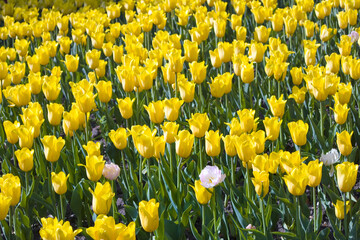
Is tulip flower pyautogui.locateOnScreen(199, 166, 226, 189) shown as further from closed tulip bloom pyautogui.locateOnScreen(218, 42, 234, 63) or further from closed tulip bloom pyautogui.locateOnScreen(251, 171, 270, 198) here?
closed tulip bloom pyautogui.locateOnScreen(218, 42, 234, 63)

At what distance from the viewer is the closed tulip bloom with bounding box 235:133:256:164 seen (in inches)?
78.8

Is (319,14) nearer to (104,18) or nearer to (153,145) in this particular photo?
(104,18)

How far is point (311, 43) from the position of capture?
3375mm

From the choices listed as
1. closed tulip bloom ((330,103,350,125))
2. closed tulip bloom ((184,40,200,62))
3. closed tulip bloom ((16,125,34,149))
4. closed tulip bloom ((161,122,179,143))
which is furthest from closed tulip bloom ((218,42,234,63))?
closed tulip bloom ((16,125,34,149))

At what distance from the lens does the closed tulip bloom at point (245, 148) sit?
6.57 feet

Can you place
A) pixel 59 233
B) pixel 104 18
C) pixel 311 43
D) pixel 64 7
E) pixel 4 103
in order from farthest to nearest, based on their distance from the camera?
1. pixel 64 7
2. pixel 104 18
3. pixel 4 103
4. pixel 311 43
5. pixel 59 233

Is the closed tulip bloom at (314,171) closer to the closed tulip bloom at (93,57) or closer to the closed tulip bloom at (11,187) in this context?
the closed tulip bloom at (11,187)

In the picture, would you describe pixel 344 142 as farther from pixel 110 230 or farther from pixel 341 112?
pixel 110 230

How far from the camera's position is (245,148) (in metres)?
2.00

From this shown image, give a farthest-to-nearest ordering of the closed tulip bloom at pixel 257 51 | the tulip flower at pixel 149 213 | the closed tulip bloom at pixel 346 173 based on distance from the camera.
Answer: the closed tulip bloom at pixel 257 51
the closed tulip bloom at pixel 346 173
the tulip flower at pixel 149 213

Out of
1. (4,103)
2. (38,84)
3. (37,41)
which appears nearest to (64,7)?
(37,41)

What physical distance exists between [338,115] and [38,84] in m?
1.63

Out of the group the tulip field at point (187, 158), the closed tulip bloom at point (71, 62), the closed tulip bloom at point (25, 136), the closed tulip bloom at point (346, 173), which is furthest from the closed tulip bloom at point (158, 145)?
the closed tulip bloom at point (71, 62)

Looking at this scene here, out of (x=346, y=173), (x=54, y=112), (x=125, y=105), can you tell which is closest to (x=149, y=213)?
(x=346, y=173)
